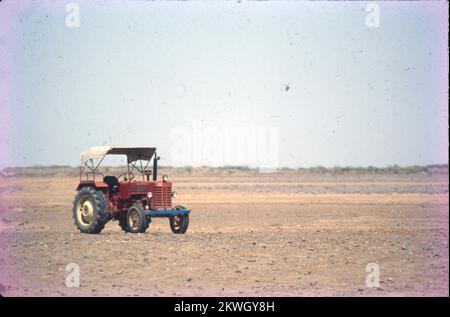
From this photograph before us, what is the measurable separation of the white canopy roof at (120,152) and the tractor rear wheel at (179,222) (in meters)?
1.88

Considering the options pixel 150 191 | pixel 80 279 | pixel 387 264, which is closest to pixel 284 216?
pixel 150 191

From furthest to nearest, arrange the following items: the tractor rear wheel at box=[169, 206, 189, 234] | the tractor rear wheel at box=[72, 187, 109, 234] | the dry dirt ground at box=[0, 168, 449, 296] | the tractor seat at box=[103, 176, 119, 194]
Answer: the tractor seat at box=[103, 176, 119, 194] → the tractor rear wheel at box=[169, 206, 189, 234] → the tractor rear wheel at box=[72, 187, 109, 234] → the dry dirt ground at box=[0, 168, 449, 296]

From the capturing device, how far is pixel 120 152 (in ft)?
67.7

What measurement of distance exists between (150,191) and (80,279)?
6446 mm

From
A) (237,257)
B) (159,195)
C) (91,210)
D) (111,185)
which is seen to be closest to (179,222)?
(159,195)

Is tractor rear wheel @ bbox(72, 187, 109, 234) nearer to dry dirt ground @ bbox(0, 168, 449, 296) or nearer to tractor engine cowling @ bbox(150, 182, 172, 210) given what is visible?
dry dirt ground @ bbox(0, 168, 449, 296)

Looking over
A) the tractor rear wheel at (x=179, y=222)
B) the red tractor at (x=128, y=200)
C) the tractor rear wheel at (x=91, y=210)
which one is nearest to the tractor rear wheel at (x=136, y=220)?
the red tractor at (x=128, y=200)

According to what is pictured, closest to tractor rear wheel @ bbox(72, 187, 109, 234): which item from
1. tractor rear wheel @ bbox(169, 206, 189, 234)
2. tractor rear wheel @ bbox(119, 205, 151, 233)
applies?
tractor rear wheel @ bbox(119, 205, 151, 233)

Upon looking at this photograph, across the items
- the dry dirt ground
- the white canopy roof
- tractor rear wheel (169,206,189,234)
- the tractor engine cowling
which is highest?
the white canopy roof

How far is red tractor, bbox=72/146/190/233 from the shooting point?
1992cm

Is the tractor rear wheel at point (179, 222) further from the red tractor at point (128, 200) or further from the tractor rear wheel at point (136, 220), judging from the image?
the tractor rear wheel at point (136, 220)

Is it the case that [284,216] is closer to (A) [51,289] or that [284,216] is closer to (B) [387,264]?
(B) [387,264]
